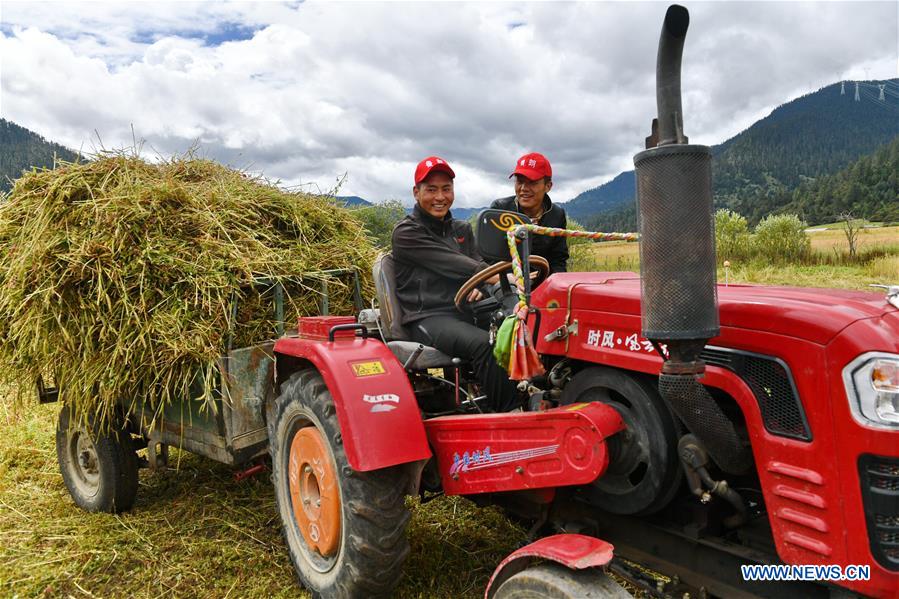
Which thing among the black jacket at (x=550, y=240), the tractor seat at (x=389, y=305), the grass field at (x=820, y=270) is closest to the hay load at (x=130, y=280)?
the tractor seat at (x=389, y=305)

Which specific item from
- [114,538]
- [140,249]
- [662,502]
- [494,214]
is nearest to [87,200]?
[140,249]

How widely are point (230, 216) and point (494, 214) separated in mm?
1902

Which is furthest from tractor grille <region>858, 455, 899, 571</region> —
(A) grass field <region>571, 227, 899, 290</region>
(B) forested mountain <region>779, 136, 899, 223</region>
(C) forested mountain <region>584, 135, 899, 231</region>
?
(B) forested mountain <region>779, 136, 899, 223</region>

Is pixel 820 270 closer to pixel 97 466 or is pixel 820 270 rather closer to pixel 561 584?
pixel 97 466

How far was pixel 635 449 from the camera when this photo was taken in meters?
2.20

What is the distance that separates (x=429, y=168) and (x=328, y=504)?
1852mm

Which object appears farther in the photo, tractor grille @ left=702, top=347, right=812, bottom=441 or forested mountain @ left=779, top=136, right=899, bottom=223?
forested mountain @ left=779, top=136, right=899, bottom=223

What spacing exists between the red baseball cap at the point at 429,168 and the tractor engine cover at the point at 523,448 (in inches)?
59.4

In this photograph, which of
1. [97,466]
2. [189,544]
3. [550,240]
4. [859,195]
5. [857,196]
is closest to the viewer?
[189,544]

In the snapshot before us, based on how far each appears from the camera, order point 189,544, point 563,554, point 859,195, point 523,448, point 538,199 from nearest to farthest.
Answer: point 563,554 < point 523,448 < point 189,544 < point 538,199 < point 859,195

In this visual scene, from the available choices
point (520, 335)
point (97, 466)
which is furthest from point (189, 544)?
point (520, 335)

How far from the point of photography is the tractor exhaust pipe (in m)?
1.71

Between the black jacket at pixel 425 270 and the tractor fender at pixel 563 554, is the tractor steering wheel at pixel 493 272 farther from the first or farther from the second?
the tractor fender at pixel 563 554

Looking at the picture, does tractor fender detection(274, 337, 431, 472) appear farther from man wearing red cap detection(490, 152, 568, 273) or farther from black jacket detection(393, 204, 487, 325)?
man wearing red cap detection(490, 152, 568, 273)
